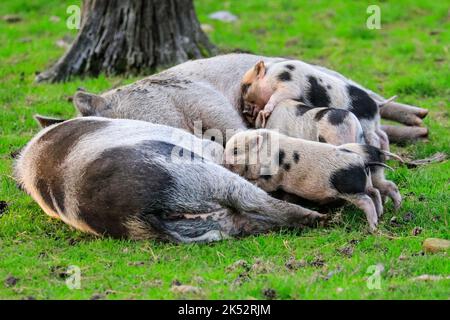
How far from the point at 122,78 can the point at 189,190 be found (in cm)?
533

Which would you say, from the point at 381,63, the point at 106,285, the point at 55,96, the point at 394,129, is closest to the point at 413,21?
the point at 381,63

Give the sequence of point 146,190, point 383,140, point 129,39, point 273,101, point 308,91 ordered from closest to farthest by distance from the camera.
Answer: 1. point 146,190
2. point 273,101
3. point 308,91
4. point 383,140
5. point 129,39

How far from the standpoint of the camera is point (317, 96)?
8.16m

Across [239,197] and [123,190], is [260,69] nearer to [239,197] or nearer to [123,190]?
[239,197]

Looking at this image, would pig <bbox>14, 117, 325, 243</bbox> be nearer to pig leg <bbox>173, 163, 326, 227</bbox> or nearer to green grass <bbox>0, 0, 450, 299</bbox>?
pig leg <bbox>173, 163, 326, 227</bbox>

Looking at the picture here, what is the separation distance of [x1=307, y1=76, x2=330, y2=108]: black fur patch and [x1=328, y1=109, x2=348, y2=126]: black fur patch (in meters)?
0.60

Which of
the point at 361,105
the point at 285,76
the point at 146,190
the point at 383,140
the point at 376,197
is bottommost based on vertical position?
the point at 383,140

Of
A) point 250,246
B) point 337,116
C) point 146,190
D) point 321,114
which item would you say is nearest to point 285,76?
point 321,114

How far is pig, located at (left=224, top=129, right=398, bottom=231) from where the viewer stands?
670 cm

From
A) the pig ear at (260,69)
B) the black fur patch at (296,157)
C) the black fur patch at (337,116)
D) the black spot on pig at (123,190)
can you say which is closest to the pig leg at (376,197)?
the black fur patch at (296,157)

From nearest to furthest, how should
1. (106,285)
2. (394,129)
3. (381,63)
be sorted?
(106,285) < (394,129) < (381,63)

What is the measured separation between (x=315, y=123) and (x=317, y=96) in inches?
24.7

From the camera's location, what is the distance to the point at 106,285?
5926 millimetres

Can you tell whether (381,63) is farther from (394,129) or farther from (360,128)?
(360,128)
